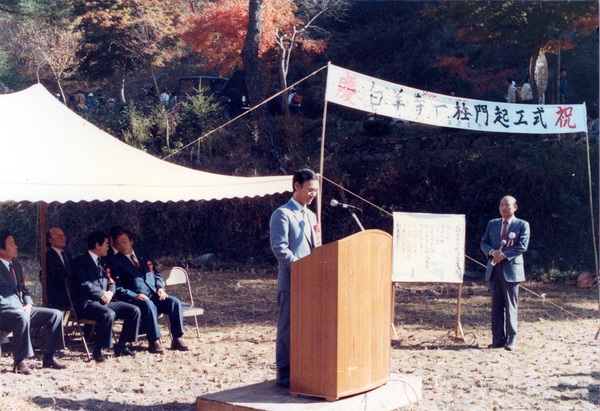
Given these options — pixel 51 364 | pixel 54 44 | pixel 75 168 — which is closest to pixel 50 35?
pixel 54 44

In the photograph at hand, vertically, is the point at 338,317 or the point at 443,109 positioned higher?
the point at 443,109

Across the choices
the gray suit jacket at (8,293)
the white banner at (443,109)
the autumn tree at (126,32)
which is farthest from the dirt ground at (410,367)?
the autumn tree at (126,32)

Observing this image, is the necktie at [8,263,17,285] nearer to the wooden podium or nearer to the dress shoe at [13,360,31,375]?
the dress shoe at [13,360,31,375]

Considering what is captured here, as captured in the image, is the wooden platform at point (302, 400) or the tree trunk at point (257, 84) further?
the tree trunk at point (257, 84)

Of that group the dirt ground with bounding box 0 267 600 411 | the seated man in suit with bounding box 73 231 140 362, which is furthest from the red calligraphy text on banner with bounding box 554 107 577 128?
the seated man in suit with bounding box 73 231 140 362

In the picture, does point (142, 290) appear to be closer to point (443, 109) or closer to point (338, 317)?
point (338, 317)

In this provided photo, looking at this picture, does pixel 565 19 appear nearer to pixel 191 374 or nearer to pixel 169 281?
pixel 169 281

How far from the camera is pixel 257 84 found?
16469mm

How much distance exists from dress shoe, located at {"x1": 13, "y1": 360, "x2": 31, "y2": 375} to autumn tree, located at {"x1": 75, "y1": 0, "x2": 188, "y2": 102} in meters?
19.4

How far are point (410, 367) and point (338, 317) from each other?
255 cm

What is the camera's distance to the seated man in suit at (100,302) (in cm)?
641

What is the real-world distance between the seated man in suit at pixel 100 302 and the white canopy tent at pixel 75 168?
1.82ft

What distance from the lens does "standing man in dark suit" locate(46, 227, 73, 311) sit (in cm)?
688

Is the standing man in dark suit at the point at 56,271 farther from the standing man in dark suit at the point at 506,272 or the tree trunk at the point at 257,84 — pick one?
the tree trunk at the point at 257,84
